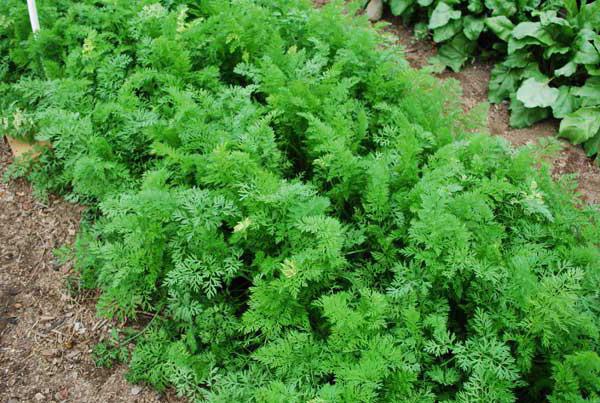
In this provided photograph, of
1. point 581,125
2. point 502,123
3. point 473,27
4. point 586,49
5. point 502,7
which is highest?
point 502,7

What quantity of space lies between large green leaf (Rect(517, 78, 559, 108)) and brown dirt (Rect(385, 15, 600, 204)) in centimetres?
26

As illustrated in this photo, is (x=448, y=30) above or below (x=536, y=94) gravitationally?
above

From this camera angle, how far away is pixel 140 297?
3.01m

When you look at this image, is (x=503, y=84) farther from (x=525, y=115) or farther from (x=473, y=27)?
(x=473, y=27)

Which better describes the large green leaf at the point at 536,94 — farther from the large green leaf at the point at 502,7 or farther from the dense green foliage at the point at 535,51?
the large green leaf at the point at 502,7

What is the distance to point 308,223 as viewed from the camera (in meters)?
2.64

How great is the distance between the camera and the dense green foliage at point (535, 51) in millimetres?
4773

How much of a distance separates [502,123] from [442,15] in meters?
1.30

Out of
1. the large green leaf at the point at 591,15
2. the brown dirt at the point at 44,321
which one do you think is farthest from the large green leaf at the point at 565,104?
the brown dirt at the point at 44,321

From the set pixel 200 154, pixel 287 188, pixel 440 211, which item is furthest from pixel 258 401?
pixel 200 154

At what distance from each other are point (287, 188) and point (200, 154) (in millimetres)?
818

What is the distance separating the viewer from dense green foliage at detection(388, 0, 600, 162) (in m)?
4.77

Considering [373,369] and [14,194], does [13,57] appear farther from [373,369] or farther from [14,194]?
[373,369]

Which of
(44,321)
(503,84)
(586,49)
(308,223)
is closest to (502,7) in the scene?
(503,84)
